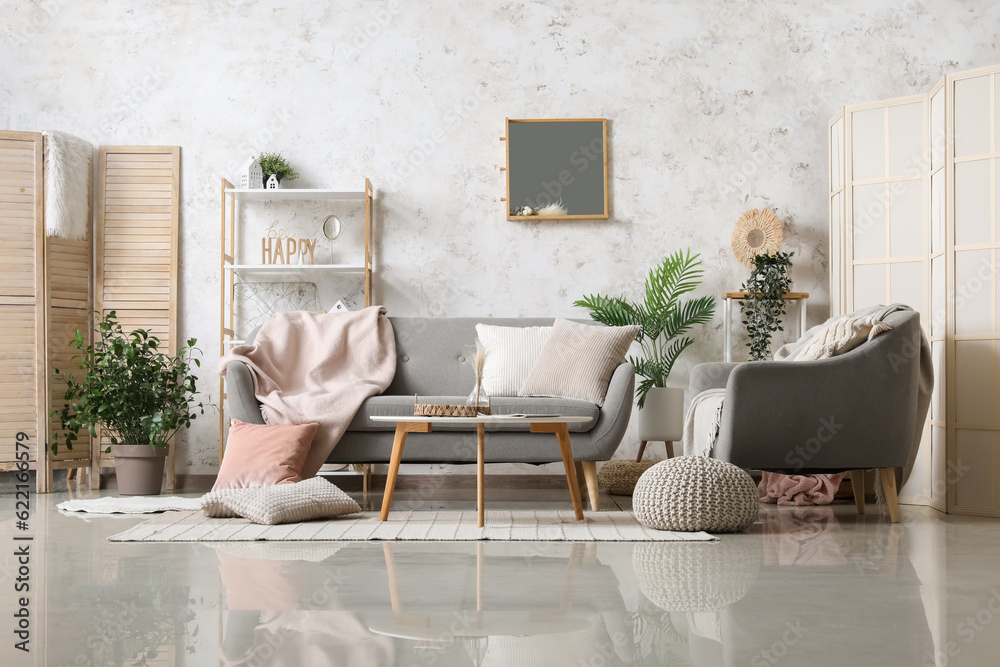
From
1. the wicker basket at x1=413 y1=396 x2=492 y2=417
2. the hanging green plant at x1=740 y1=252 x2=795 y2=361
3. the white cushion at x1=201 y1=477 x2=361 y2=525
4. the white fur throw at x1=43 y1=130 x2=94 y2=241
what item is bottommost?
the white cushion at x1=201 y1=477 x2=361 y2=525

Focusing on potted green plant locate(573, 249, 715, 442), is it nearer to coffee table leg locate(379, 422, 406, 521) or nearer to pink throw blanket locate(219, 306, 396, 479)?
pink throw blanket locate(219, 306, 396, 479)

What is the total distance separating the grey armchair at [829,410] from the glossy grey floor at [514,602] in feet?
1.46

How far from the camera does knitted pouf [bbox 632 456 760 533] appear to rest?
3.01 m

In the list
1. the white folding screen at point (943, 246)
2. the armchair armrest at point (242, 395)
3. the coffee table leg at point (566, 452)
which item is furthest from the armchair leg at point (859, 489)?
the armchair armrest at point (242, 395)

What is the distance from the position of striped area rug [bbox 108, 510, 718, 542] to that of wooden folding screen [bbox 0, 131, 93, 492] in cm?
153

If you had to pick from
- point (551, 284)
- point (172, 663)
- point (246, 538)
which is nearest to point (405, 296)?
point (551, 284)

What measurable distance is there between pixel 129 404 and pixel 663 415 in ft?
9.04

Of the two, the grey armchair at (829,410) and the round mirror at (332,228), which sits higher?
the round mirror at (332,228)

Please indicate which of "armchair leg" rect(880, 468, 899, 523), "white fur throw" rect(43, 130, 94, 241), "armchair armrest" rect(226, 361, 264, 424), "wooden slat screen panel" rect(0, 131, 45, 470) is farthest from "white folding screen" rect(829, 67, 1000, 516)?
"wooden slat screen panel" rect(0, 131, 45, 470)

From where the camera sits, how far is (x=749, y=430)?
3.35m

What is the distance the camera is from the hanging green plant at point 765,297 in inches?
182

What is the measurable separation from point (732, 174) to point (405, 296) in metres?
1.98

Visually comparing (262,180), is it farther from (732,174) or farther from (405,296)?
(732,174)

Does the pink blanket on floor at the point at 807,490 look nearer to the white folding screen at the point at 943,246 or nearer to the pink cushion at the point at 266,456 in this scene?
the white folding screen at the point at 943,246
